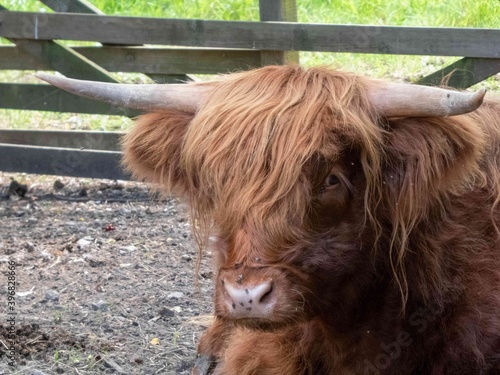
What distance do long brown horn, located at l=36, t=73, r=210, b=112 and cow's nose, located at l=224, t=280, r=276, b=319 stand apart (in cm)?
84

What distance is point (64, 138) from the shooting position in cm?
745

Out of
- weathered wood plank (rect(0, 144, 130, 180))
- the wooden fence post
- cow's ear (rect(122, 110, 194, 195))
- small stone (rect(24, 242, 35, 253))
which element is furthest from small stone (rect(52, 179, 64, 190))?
cow's ear (rect(122, 110, 194, 195))

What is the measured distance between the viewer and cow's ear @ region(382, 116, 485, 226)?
297 cm

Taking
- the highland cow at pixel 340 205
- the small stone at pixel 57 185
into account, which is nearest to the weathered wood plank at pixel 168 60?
the small stone at pixel 57 185

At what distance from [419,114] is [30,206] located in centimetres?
435

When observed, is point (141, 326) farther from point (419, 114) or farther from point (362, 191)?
point (419, 114)

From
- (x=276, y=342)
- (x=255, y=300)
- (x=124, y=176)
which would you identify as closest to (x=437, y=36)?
(x=124, y=176)

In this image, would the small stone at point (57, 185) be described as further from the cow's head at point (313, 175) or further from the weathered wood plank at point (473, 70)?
the cow's head at point (313, 175)

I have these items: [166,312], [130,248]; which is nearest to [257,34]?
[130,248]

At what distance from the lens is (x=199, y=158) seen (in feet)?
10.4

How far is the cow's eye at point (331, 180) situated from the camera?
2.97 meters

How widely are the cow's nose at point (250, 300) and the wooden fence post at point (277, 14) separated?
12.0 ft

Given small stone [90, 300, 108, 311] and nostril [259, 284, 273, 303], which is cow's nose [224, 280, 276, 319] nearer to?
nostril [259, 284, 273, 303]

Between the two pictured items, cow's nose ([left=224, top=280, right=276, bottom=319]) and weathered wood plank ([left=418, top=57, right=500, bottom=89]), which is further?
weathered wood plank ([left=418, top=57, right=500, bottom=89])
